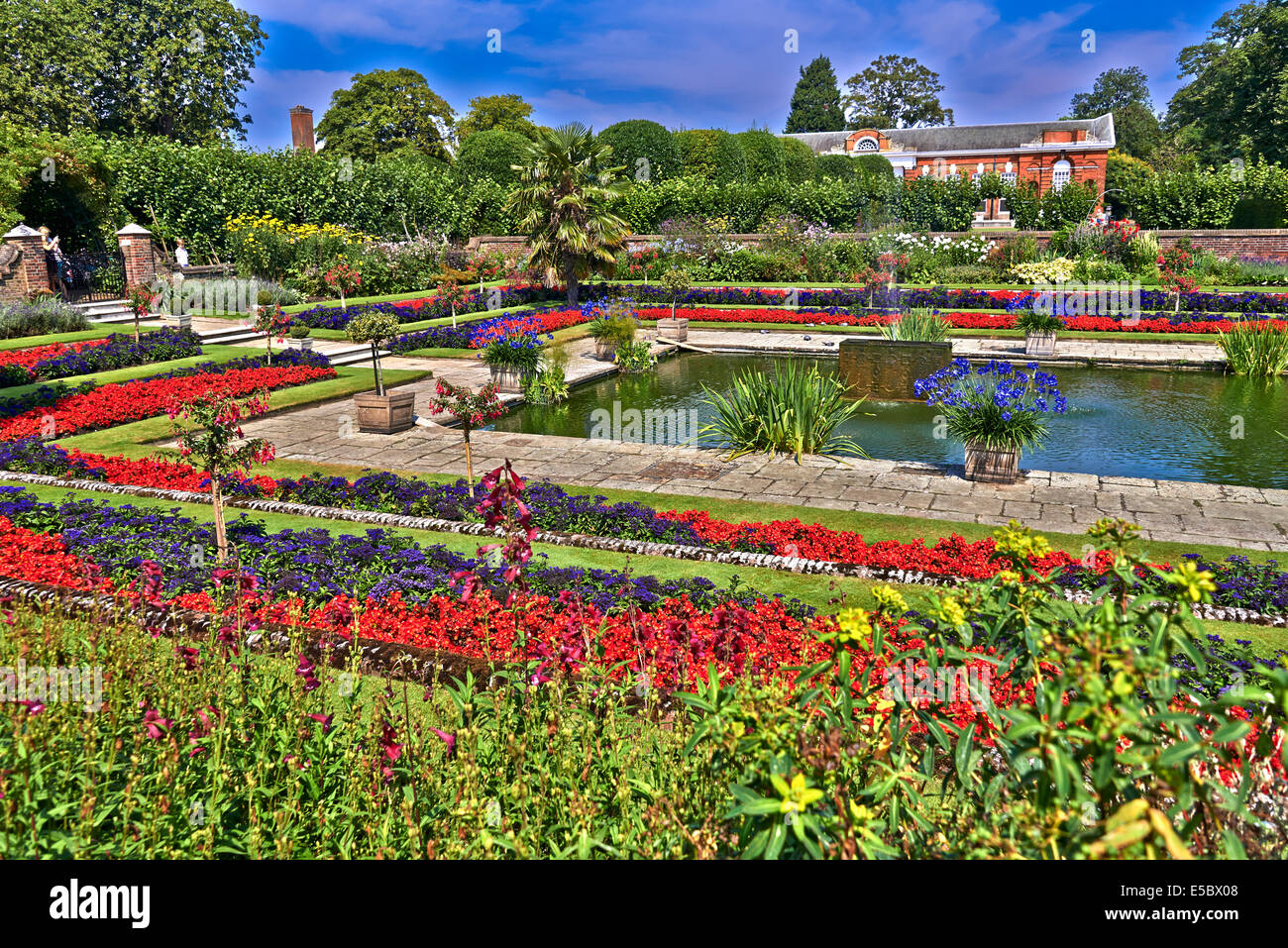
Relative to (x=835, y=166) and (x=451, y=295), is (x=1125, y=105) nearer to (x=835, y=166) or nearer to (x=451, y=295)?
(x=835, y=166)

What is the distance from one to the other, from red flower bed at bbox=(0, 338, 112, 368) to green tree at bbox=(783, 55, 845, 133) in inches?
3180

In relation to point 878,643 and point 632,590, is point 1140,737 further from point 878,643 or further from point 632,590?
point 632,590

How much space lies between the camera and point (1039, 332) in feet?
58.8

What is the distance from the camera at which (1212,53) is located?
51531 millimetres

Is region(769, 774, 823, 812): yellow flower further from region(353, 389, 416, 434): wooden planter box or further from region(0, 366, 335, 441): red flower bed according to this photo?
region(353, 389, 416, 434): wooden planter box

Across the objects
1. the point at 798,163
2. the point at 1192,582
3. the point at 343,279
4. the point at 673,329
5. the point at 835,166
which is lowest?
the point at 1192,582

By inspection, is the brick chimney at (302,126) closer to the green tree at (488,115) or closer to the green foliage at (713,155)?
the green tree at (488,115)

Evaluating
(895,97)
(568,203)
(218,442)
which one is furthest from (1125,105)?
(218,442)

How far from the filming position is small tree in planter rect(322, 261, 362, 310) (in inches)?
939

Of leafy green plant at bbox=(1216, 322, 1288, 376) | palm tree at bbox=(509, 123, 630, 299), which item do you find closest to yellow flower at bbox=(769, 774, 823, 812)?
leafy green plant at bbox=(1216, 322, 1288, 376)

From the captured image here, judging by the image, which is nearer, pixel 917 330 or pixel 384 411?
pixel 384 411

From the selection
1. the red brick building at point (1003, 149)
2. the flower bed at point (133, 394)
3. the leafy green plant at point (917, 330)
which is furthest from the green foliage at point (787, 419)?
the red brick building at point (1003, 149)

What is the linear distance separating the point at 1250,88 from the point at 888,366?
3991 centimetres
